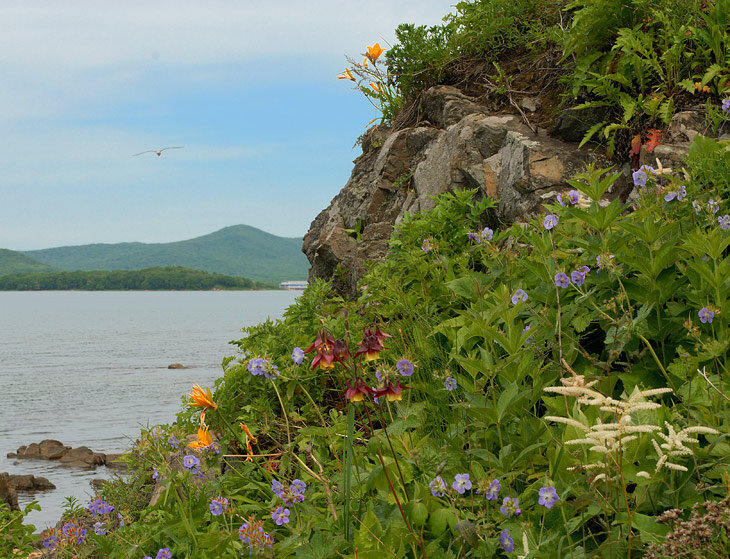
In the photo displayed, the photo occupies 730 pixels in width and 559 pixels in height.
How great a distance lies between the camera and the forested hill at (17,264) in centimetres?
16388

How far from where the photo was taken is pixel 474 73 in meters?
7.22

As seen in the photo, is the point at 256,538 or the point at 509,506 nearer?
the point at 509,506

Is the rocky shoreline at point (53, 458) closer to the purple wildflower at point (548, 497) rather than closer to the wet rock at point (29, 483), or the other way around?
the wet rock at point (29, 483)

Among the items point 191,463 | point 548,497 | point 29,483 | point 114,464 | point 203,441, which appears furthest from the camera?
point 114,464

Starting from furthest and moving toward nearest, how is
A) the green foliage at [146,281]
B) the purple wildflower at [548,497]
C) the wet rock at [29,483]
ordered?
the green foliage at [146,281], the wet rock at [29,483], the purple wildflower at [548,497]

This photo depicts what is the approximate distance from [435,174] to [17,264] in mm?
190372

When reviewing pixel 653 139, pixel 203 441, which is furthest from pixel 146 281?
pixel 203 441

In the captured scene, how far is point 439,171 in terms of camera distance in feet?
21.5

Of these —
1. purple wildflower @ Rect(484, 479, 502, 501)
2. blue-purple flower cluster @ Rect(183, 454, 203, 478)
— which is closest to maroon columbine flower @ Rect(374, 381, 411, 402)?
purple wildflower @ Rect(484, 479, 502, 501)

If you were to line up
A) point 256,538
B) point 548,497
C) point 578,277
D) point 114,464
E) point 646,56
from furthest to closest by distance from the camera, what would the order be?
point 114,464 < point 646,56 < point 578,277 < point 256,538 < point 548,497

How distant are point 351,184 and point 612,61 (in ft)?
12.7

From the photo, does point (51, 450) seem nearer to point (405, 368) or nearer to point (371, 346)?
point (405, 368)

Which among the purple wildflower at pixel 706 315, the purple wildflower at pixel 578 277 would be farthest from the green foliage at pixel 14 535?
the purple wildflower at pixel 706 315

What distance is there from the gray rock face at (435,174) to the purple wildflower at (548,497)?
3.58 m
